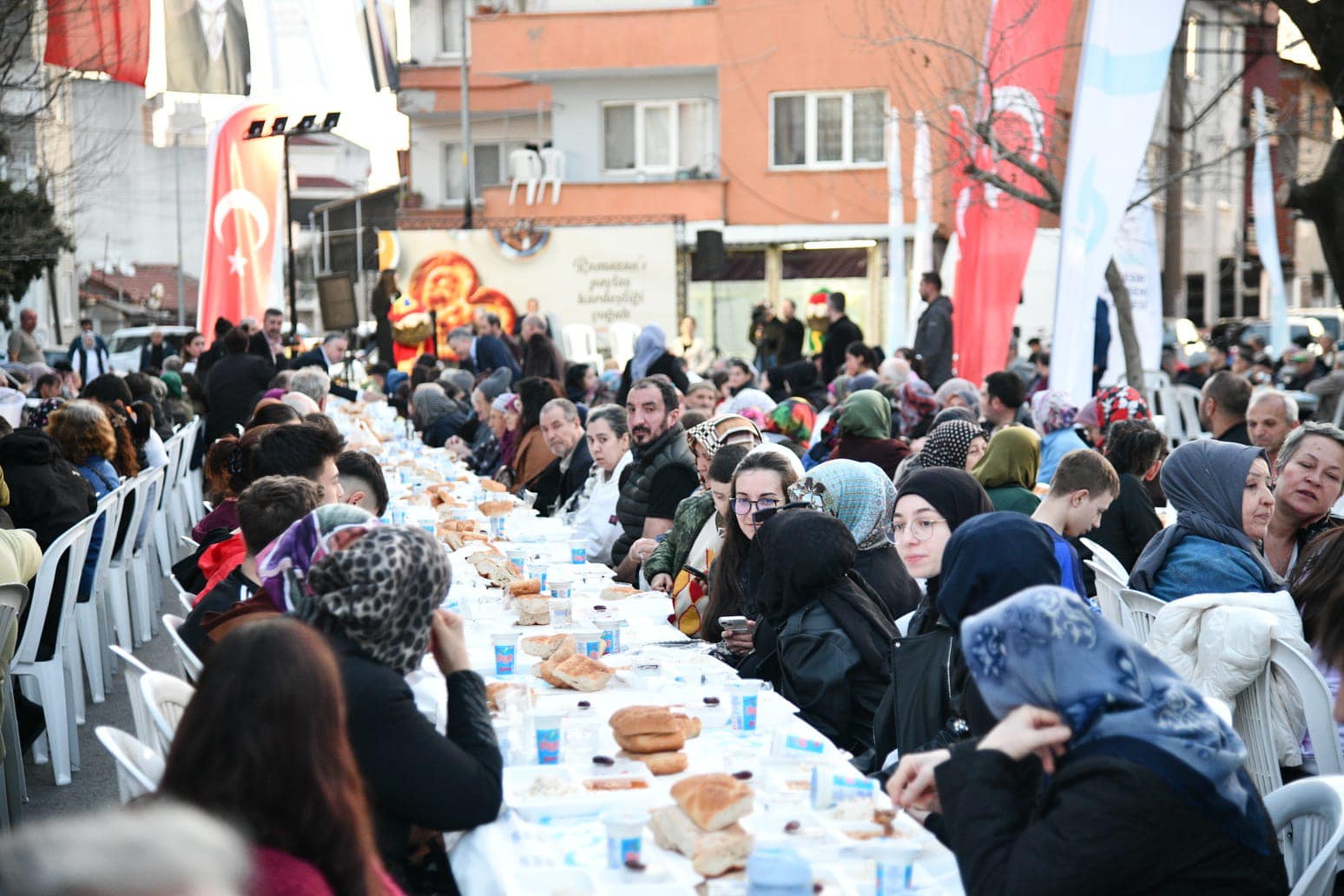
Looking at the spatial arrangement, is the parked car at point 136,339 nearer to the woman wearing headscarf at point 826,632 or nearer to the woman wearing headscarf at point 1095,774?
the woman wearing headscarf at point 826,632

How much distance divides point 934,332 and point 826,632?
10.5 metres

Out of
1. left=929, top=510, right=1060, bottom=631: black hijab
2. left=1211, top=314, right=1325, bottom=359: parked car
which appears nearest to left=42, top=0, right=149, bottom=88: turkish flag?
left=929, top=510, right=1060, bottom=631: black hijab

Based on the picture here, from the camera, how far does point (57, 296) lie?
34500 mm

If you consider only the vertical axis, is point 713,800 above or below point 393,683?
below

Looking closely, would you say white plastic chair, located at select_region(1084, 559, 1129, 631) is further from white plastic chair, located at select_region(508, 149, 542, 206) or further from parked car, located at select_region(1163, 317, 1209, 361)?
white plastic chair, located at select_region(508, 149, 542, 206)

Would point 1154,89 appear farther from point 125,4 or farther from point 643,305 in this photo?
point 643,305

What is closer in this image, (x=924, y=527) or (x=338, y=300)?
(x=924, y=527)

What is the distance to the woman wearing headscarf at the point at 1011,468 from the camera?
6691 mm

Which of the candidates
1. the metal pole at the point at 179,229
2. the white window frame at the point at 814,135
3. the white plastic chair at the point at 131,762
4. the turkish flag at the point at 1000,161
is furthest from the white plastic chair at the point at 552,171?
the white plastic chair at the point at 131,762

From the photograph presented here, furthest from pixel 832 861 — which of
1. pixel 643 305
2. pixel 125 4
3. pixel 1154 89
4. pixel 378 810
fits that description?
pixel 643 305

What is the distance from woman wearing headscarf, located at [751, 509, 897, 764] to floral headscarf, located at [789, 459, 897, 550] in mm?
740

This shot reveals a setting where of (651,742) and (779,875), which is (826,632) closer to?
(651,742)

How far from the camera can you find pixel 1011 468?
6715mm

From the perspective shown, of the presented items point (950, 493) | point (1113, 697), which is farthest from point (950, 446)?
point (1113, 697)
